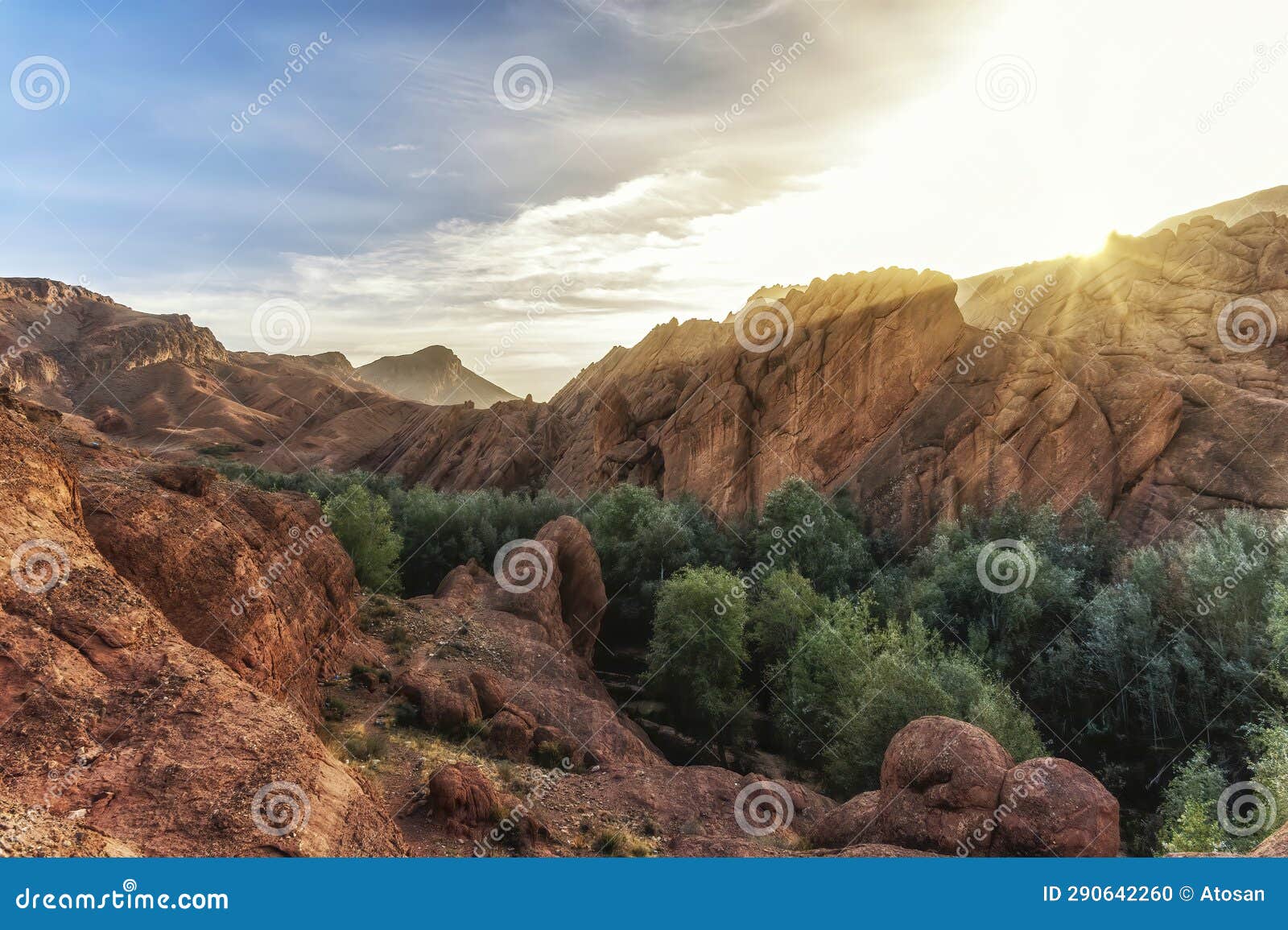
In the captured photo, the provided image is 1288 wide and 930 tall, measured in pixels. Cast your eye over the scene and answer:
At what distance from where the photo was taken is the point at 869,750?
2161 centimetres

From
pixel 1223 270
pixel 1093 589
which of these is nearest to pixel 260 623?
pixel 1093 589

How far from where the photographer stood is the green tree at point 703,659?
94.8 feet

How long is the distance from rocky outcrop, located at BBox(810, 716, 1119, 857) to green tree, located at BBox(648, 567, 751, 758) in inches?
531

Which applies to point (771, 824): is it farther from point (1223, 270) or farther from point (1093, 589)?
point (1223, 270)

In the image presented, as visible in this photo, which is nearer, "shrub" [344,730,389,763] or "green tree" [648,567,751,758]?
"shrub" [344,730,389,763]

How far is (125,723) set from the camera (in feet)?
26.6

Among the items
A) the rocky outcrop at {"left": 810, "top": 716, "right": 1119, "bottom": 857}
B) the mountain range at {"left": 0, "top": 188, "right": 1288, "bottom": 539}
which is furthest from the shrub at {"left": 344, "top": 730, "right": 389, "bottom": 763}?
the mountain range at {"left": 0, "top": 188, "right": 1288, "bottom": 539}

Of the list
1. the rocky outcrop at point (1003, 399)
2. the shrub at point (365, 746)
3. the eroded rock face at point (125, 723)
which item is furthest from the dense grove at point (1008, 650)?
the eroded rock face at point (125, 723)

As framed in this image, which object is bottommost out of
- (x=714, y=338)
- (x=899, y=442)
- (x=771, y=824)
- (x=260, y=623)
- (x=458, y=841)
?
(x=771, y=824)

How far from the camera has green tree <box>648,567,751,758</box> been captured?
28891mm

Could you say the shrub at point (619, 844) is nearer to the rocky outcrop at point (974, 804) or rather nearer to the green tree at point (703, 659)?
the rocky outcrop at point (974, 804)

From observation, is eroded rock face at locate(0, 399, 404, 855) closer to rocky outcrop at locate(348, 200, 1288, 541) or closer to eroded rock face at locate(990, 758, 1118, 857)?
eroded rock face at locate(990, 758, 1118, 857)

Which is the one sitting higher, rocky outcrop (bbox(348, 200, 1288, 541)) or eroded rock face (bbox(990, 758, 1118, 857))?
rocky outcrop (bbox(348, 200, 1288, 541))

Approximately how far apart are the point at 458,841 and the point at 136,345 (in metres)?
146
